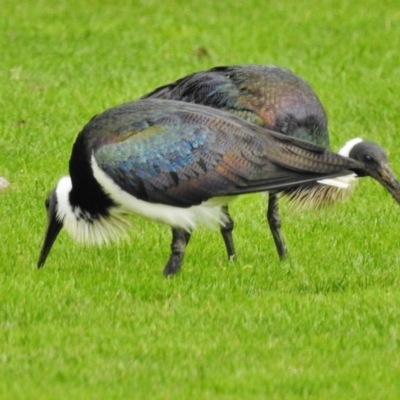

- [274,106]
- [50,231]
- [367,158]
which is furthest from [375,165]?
[50,231]

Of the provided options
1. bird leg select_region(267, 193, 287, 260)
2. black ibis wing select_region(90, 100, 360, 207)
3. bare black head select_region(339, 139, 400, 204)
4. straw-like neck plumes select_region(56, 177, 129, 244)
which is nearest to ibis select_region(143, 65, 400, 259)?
bird leg select_region(267, 193, 287, 260)

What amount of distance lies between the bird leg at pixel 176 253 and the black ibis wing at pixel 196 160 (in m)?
0.36

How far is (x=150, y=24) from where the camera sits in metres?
17.5

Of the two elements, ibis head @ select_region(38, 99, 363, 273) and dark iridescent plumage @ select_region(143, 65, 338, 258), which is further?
dark iridescent plumage @ select_region(143, 65, 338, 258)

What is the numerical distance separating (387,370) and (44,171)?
19.0 feet

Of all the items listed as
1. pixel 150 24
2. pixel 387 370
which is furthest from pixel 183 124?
pixel 150 24

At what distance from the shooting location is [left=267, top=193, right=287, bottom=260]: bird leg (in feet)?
30.3

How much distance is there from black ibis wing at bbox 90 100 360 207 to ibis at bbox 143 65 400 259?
482 millimetres

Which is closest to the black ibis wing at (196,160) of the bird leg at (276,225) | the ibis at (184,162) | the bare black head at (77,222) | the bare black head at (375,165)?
the ibis at (184,162)

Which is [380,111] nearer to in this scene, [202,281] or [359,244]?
[359,244]

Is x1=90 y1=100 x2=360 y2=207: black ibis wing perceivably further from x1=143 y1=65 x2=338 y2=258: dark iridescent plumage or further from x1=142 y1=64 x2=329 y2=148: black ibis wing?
x1=142 y1=64 x2=329 y2=148: black ibis wing

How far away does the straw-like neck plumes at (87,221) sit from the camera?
855 centimetres

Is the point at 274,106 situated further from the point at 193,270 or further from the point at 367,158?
the point at 193,270

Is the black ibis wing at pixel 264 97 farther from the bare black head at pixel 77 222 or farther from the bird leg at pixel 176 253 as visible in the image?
the bare black head at pixel 77 222
